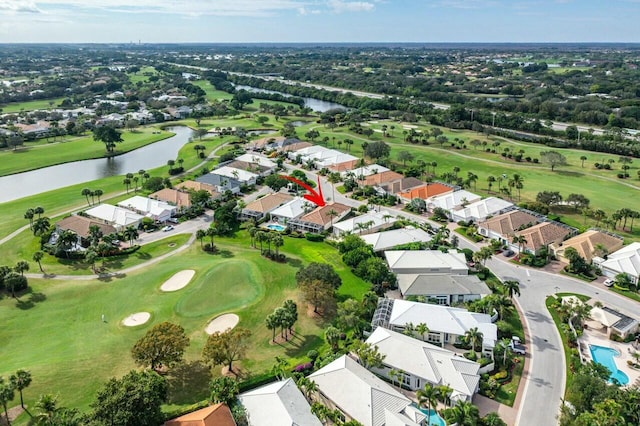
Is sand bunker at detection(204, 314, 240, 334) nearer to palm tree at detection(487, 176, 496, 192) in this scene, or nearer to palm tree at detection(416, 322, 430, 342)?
palm tree at detection(416, 322, 430, 342)

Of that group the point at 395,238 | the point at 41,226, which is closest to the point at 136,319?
the point at 41,226

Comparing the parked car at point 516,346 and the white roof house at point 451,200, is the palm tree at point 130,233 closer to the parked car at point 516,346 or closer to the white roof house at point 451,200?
the white roof house at point 451,200

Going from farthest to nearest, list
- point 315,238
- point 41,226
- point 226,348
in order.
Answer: point 315,238
point 41,226
point 226,348

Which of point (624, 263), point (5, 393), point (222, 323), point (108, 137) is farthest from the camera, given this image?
point (108, 137)

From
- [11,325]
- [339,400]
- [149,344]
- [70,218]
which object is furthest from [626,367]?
[70,218]

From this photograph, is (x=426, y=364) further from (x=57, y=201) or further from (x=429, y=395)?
(x=57, y=201)

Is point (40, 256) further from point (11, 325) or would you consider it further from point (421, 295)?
point (421, 295)

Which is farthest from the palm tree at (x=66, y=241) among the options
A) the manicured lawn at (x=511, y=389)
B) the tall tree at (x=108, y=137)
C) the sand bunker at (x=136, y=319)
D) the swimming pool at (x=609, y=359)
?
the tall tree at (x=108, y=137)
